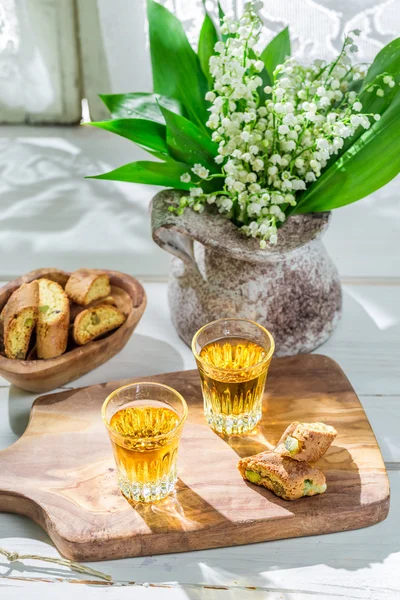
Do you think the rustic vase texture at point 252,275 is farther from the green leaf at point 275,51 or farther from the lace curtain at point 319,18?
the lace curtain at point 319,18

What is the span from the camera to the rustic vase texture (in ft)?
3.56

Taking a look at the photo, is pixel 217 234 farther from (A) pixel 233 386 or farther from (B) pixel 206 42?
(B) pixel 206 42

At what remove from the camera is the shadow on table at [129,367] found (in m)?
1.15

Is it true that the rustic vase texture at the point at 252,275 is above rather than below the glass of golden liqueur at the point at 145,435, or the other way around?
above

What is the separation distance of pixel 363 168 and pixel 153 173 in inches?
11.2

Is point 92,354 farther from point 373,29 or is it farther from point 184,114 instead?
point 373,29

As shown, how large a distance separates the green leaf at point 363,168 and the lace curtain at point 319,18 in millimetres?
702

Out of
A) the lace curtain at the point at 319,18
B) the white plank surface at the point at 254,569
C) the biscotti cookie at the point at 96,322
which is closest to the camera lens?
the white plank surface at the point at 254,569

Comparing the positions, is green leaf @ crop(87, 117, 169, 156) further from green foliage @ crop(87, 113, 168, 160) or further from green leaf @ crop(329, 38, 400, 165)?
green leaf @ crop(329, 38, 400, 165)

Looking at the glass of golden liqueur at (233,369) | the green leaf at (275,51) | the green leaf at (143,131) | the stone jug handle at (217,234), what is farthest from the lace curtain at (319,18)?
the glass of golden liqueur at (233,369)

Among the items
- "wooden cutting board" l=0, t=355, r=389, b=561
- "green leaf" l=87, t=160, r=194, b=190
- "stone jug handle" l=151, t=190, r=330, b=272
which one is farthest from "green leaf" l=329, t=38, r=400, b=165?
"wooden cutting board" l=0, t=355, r=389, b=561

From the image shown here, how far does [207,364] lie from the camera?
1030 mm

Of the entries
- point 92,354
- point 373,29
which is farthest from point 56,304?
point 373,29

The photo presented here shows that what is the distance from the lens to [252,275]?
113 centimetres
